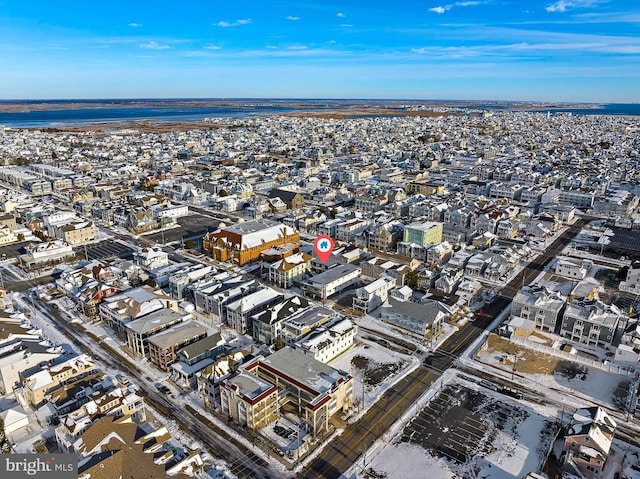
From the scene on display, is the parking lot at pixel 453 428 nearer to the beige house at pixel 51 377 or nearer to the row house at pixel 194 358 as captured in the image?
the row house at pixel 194 358

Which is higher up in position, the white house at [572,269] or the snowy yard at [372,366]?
the white house at [572,269]

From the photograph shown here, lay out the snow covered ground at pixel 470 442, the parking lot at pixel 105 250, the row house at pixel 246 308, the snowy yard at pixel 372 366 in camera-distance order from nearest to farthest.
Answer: the snow covered ground at pixel 470 442, the snowy yard at pixel 372 366, the row house at pixel 246 308, the parking lot at pixel 105 250

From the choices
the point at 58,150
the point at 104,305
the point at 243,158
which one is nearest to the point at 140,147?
the point at 58,150

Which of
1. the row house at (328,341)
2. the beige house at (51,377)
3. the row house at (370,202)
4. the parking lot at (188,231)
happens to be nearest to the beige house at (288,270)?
the row house at (328,341)

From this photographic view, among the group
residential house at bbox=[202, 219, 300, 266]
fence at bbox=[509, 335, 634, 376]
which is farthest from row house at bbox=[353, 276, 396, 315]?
residential house at bbox=[202, 219, 300, 266]

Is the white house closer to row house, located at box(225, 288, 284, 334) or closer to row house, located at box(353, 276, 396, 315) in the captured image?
row house, located at box(353, 276, 396, 315)
